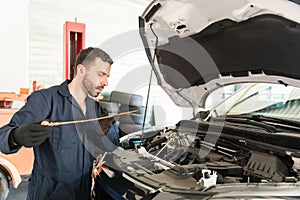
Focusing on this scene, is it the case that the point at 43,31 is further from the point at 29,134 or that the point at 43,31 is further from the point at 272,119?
the point at 272,119

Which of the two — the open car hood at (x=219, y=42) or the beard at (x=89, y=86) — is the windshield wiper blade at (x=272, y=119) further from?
the beard at (x=89, y=86)

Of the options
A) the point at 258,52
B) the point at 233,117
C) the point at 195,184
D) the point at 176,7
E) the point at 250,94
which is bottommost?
the point at 195,184

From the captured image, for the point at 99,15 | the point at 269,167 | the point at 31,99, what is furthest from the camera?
the point at 99,15

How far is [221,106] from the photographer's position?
2.52 meters

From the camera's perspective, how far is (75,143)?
1.77m

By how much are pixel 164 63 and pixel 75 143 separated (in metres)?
0.92

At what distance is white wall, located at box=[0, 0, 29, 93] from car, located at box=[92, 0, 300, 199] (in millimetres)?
2808

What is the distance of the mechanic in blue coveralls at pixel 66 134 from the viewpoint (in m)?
1.72

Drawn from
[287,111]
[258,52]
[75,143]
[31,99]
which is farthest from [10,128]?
→ [287,111]

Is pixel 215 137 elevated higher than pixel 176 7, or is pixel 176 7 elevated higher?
pixel 176 7

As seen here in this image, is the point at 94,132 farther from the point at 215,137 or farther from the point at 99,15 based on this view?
the point at 99,15

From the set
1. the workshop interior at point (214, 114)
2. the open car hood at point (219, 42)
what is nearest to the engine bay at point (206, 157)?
the workshop interior at point (214, 114)

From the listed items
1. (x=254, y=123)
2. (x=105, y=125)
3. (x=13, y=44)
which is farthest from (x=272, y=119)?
(x=13, y=44)

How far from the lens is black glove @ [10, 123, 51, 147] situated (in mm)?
1514
